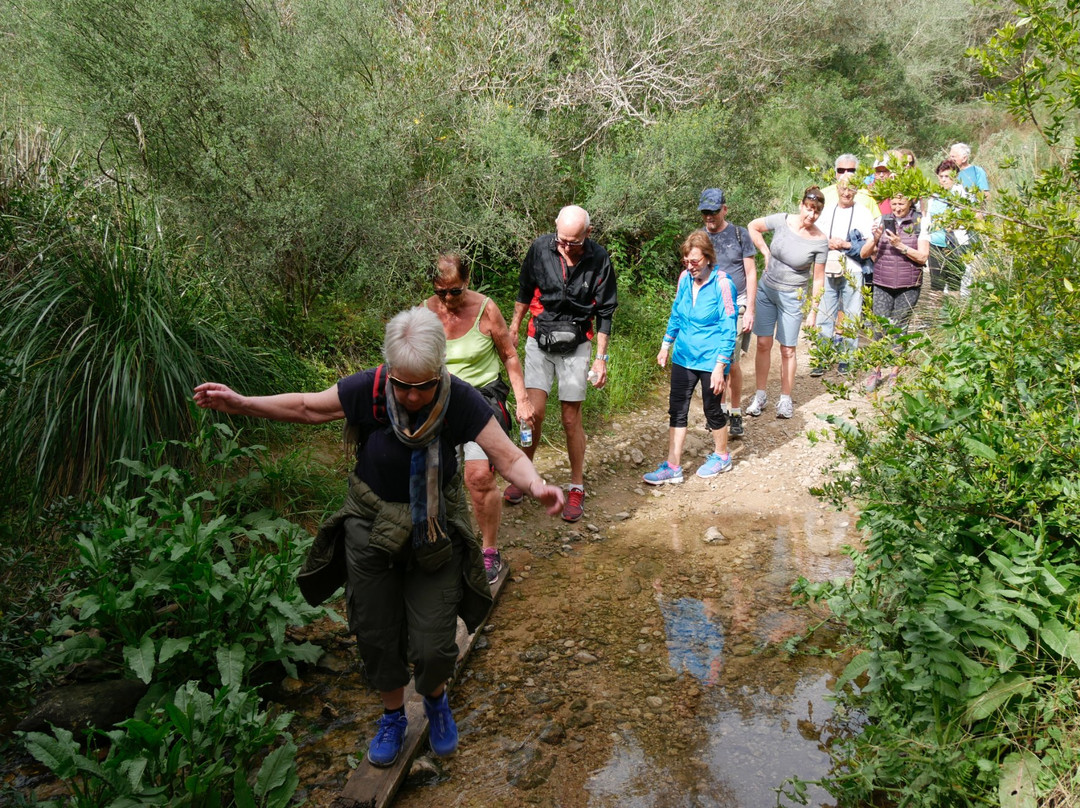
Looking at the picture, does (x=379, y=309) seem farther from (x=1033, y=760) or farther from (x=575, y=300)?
(x=1033, y=760)

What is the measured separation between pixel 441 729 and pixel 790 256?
5696 mm

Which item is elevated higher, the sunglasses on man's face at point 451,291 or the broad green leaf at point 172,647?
the sunglasses on man's face at point 451,291

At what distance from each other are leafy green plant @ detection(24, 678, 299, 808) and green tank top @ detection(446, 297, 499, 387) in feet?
7.43

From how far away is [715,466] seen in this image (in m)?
7.16

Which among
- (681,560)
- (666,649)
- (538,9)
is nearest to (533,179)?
(538,9)

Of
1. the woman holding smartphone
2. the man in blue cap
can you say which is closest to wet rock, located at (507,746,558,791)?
the man in blue cap

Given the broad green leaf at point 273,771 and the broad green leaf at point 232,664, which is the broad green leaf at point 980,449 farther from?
the broad green leaf at point 232,664

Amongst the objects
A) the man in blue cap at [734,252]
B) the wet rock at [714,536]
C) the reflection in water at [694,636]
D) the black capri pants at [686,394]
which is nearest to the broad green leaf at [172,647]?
the reflection in water at [694,636]

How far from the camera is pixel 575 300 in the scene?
5.77 m

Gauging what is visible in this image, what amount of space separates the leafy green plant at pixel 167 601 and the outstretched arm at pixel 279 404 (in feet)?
2.66

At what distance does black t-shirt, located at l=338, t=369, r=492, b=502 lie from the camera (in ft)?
10.5

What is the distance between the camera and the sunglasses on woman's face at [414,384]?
3.01 m

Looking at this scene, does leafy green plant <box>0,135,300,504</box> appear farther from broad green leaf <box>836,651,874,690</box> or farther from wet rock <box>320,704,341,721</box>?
broad green leaf <box>836,651,874,690</box>

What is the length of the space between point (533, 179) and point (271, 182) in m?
3.32
